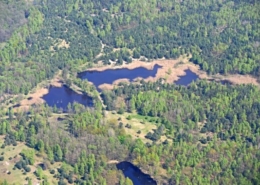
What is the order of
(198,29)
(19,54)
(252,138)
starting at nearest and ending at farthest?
(252,138) → (19,54) → (198,29)

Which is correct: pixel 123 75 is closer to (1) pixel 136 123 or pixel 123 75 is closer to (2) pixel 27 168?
(1) pixel 136 123

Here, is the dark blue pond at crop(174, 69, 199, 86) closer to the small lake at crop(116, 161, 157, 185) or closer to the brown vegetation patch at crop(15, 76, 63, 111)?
the brown vegetation patch at crop(15, 76, 63, 111)

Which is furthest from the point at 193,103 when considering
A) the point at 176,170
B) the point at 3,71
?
the point at 3,71

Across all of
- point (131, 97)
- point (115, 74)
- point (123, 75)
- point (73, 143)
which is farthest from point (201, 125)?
point (115, 74)

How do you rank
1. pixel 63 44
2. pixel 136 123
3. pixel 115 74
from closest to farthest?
1. pixel 136 123
2. pixel 115 74
3. pixel 63 44

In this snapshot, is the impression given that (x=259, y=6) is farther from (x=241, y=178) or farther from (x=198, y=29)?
(x=241, y=178)
